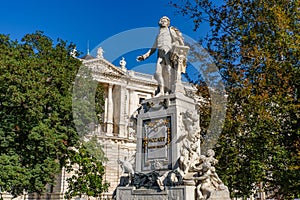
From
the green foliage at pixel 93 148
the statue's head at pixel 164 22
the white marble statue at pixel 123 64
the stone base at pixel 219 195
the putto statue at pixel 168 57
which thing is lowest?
the stone base at pixel 219 195

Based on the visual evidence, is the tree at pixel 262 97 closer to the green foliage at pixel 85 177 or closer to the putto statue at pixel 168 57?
the putto statue at pixel 168 57

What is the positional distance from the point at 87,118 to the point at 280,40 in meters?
→ 13.2

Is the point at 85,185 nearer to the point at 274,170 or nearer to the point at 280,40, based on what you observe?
the point at 274,170

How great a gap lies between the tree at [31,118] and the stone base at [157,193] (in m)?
10.5

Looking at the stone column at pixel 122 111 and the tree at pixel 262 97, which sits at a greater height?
the stone column at pixel 122 111

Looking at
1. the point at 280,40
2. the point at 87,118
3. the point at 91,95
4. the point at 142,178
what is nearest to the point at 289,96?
the point at 280,40

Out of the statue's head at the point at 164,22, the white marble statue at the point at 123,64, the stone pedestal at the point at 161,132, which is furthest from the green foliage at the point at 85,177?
the white marble statue at the point at 123,64

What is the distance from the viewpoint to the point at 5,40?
2083cm

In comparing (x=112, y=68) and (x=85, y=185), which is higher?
(x=112, y=68)

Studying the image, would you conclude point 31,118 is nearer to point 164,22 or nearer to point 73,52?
point 73,52

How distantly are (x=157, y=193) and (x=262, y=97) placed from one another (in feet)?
20.6

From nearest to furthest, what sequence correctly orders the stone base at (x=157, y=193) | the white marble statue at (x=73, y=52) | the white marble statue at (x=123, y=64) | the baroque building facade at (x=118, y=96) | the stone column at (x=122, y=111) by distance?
1. the stone base at (x=157, y=193)
2. the white marble statue at (x=73, y=52)
3. the baroque building facade at (x=118, y=96)
4. the stone column at (x=122, y=111)
5. the white marble statue at (x=123, y=64)

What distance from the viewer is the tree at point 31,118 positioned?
18.7 metres

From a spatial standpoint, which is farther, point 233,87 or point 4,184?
point 4,184
